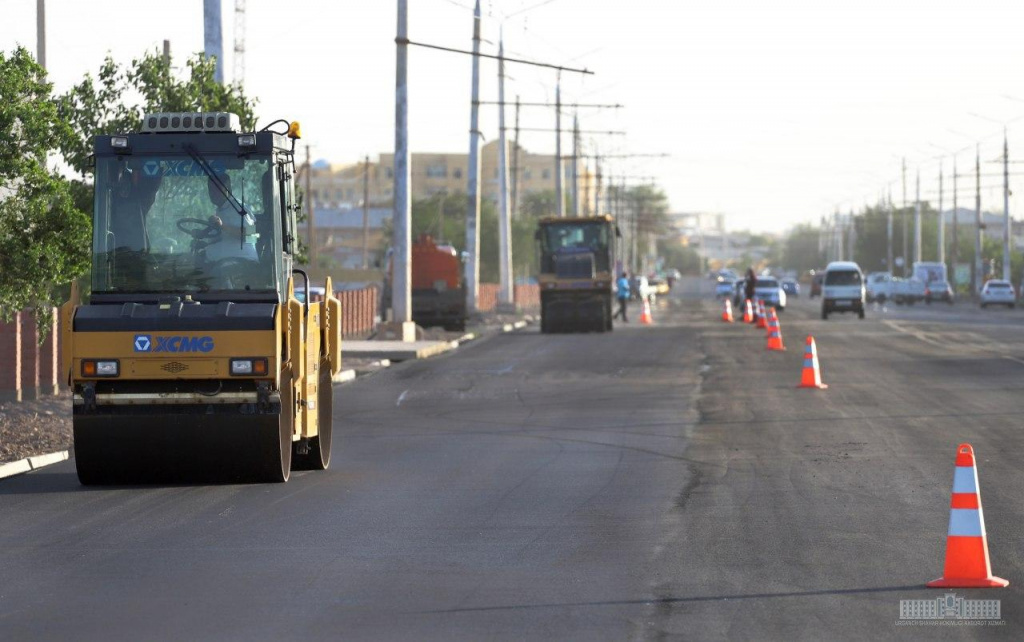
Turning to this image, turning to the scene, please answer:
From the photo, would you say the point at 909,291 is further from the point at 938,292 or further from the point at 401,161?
the point at 401,161

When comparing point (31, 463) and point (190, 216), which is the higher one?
point (190, 216)

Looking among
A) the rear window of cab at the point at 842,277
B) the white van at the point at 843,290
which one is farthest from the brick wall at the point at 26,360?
the rear window of cab at the point at 842,277

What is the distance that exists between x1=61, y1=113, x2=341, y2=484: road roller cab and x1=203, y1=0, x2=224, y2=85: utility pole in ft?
45.0

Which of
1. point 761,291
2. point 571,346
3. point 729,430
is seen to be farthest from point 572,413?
point 761,291

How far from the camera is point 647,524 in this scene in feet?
37.8

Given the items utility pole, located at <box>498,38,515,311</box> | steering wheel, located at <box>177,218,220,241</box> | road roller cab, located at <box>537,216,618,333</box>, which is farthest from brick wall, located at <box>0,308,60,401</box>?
utility pole, located at <box>498,38,515,311</box>

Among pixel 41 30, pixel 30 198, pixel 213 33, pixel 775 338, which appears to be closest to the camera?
pixel 30 198

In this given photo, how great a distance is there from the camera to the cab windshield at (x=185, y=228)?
44.2 feet

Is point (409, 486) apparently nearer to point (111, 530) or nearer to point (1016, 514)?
point (111, 530)

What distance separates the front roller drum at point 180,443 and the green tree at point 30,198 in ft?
10.8

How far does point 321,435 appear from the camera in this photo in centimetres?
1510

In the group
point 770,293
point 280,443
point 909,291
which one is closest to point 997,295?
Answer: point 770,293

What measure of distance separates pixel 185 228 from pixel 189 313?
3.03ft

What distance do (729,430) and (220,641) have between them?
11.8 meters
